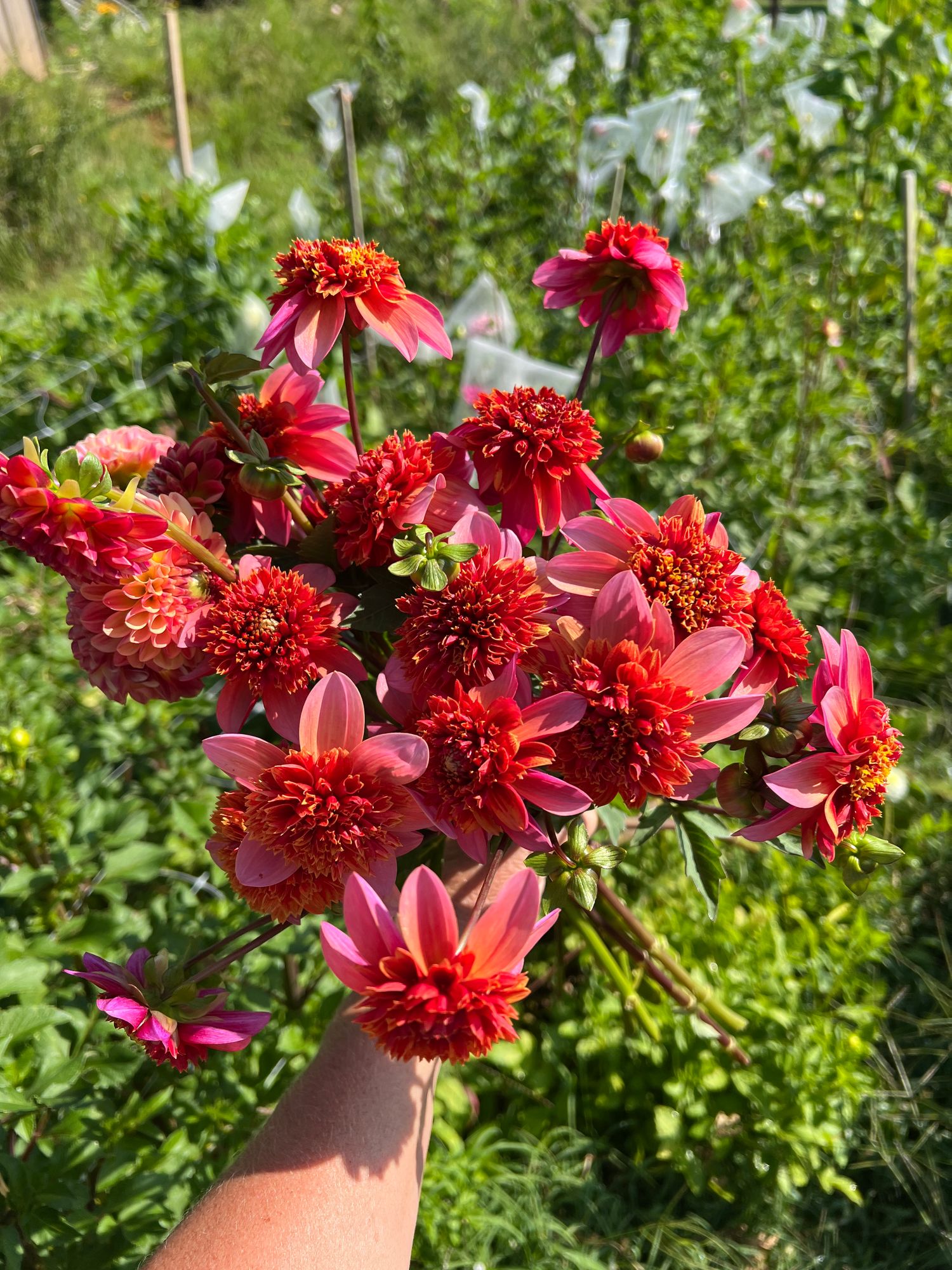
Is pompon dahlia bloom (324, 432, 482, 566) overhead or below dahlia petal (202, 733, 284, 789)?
overhead

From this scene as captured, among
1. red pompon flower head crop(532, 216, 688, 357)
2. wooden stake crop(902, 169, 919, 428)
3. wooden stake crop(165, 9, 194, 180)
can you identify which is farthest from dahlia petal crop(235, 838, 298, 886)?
wooden stake crop(165, 9, 194, 180)

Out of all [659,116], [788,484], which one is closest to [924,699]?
[788,484]

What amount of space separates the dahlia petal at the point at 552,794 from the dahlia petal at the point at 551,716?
0.09 ft

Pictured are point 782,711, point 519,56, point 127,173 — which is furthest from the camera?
point 519,56

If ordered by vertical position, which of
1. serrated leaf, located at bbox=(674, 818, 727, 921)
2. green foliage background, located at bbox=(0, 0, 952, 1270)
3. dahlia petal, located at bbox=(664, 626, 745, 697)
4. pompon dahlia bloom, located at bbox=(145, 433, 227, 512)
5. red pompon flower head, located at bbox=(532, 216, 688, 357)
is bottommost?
green foliage background, located at bbox=(0, 0, 952, 1270)

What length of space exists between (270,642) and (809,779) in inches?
13.7

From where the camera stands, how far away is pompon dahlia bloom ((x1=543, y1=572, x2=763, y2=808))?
510 mm

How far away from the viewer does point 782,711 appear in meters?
0.58

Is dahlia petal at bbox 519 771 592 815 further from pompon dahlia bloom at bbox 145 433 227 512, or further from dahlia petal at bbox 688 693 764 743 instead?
pompon dahlia bloom at bbox 145 433 227 512

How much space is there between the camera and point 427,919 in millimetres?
480

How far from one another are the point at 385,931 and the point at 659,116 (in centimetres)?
237

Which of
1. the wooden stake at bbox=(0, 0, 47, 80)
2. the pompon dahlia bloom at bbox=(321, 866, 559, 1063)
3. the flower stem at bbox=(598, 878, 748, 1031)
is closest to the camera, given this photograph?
the pompon dahlia bloom at bbox=(321, 866, 559, 1063)

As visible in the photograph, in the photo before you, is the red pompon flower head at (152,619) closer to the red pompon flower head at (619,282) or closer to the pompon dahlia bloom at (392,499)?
the pompon dahlia bloom at (392,499)

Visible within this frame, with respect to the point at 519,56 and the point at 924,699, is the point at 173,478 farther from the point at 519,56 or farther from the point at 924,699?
the point at 519,56
